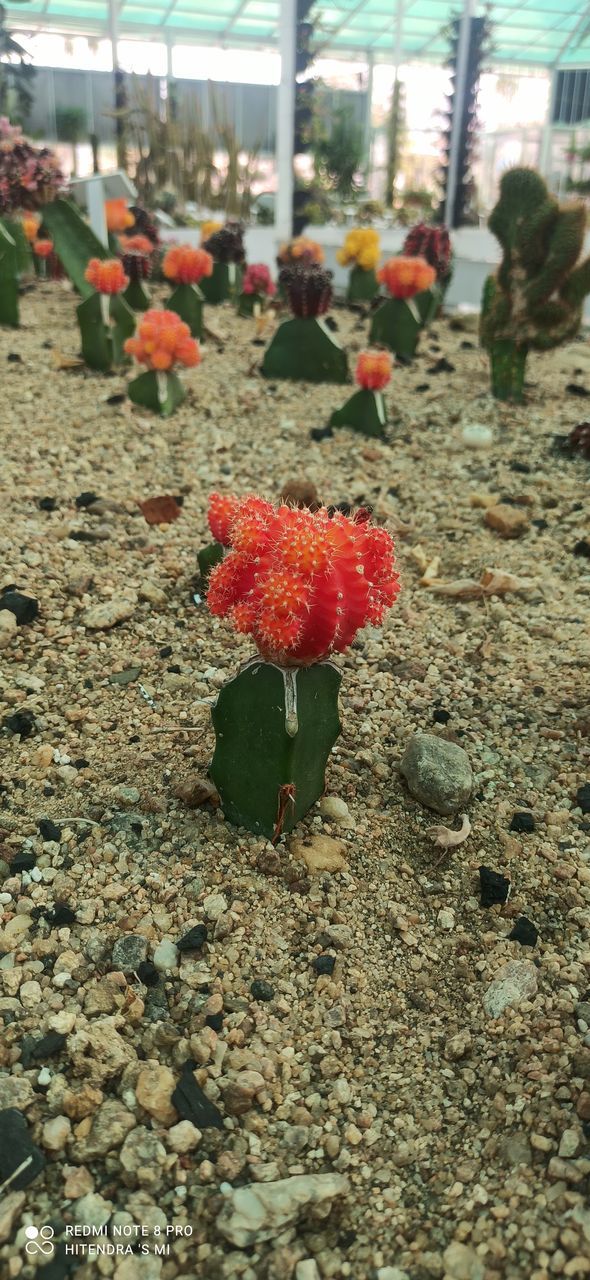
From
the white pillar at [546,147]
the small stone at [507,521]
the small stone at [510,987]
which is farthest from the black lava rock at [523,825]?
the white pillar at [546,147]

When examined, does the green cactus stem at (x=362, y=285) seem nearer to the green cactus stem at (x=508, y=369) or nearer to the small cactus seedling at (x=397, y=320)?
the small cactus seedling at (x=397, y=320)

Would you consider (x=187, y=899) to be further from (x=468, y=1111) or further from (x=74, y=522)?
(x=74, y=522)

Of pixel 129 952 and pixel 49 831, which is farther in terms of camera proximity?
pixel 49 831

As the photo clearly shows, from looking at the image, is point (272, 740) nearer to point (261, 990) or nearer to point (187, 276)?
point (261, 990)

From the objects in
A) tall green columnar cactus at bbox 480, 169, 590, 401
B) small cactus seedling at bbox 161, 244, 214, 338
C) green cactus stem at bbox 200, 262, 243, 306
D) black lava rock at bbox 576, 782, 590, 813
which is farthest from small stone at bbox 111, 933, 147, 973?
green cactus stem at bbox 200, 262, 243, 306

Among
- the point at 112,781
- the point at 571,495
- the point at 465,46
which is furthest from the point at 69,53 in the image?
the point at 112,781

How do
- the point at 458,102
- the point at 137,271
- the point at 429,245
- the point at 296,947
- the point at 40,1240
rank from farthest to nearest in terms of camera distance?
the point at 458,102 < the point at 429,245 < the point at 137,271 < the point at 296,947 < the point at 40,1240

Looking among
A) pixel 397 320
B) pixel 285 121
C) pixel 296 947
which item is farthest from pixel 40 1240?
pixel 285 121

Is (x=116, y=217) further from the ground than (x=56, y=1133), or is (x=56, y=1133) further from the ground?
(x=116, y=217)
